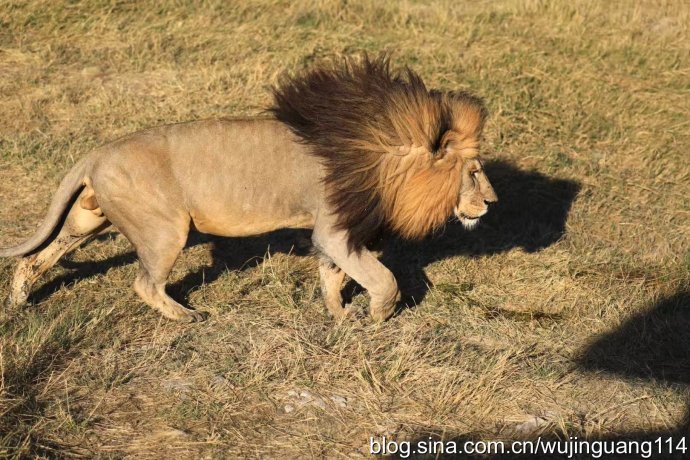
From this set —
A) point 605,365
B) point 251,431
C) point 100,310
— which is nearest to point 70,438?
point 251,431

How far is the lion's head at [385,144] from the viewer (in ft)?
15.1

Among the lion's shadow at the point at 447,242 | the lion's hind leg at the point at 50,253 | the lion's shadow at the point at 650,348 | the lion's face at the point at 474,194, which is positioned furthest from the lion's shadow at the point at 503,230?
the lion's hind leg at the point at 50,253

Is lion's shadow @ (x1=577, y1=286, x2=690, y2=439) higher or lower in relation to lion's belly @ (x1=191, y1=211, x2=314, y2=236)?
lower

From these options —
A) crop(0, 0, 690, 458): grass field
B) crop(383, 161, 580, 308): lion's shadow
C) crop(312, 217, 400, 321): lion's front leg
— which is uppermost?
crop(312, 217, 400, 321): lion's front leg

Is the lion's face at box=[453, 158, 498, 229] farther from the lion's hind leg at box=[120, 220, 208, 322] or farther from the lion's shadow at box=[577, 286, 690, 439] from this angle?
the lion's hind leg at box=[120, 220, 208, 322]

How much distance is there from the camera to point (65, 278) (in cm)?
546

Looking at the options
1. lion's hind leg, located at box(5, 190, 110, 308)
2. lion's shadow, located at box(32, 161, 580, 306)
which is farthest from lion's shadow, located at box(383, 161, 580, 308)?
lion's hind leg, located at box(5, 190, 110, 308)

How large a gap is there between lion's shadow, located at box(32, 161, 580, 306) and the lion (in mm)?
678

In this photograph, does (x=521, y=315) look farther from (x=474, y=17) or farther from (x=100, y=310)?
(x=474, y=17)

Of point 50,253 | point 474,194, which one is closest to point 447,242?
Answer: point 474,194

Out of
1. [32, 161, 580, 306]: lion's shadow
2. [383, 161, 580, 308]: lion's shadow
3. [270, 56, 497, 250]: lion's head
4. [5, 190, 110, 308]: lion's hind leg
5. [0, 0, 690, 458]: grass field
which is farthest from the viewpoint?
[383, 161, 580, 308]: lion's shadow

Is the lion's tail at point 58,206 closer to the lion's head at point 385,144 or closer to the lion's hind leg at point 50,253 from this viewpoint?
the lion's hind leg at point 50,253

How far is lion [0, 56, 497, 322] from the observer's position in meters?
4.63

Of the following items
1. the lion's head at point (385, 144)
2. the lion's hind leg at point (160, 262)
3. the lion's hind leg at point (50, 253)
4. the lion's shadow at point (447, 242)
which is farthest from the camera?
the lion's shadow at point (447, 242)
